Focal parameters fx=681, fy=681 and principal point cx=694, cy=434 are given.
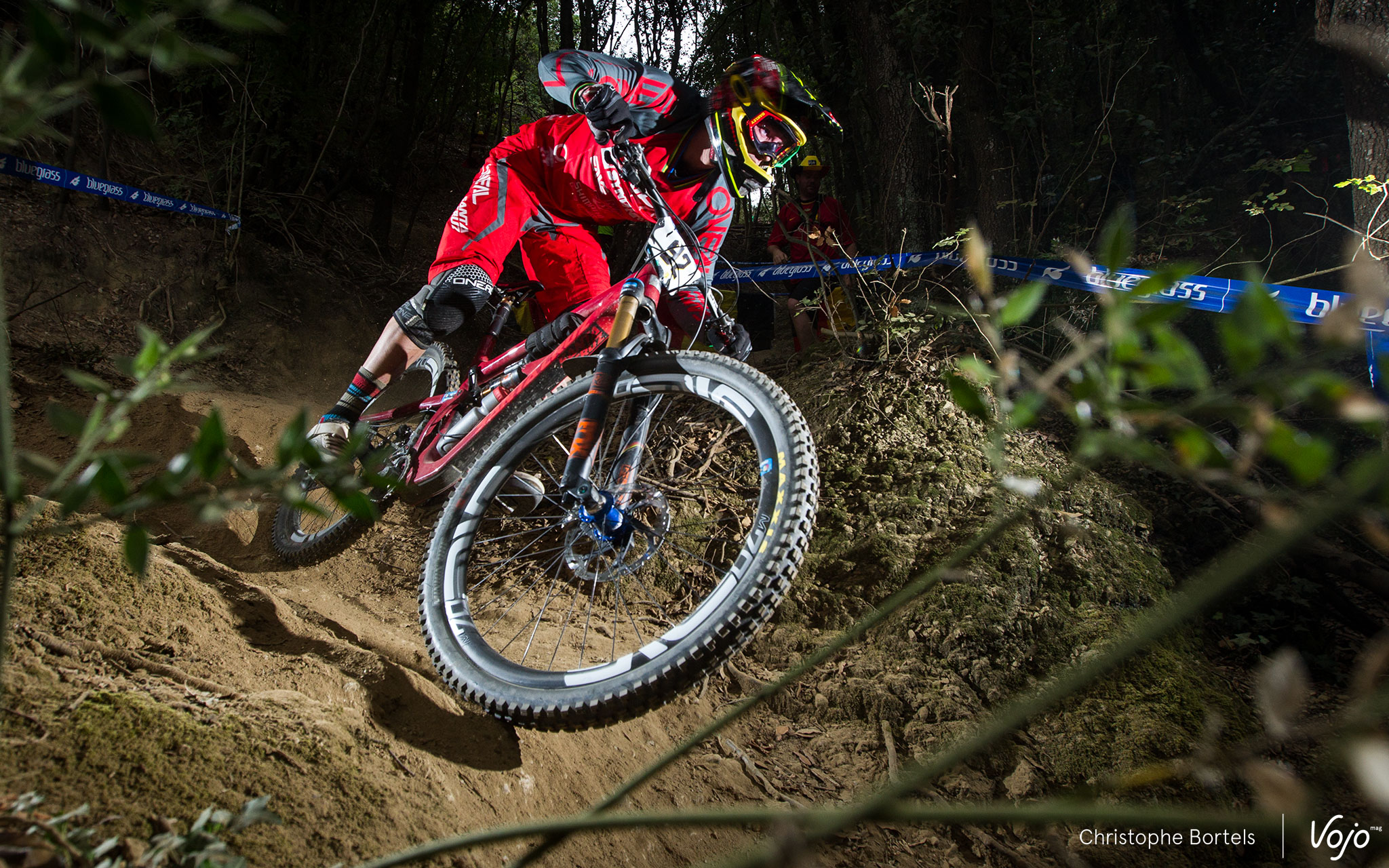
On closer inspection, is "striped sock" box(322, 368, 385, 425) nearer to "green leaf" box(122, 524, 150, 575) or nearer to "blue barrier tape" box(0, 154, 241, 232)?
"blue barrier tape" box(0, 154, 241, 232)

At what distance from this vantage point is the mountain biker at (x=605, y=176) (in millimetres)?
2834

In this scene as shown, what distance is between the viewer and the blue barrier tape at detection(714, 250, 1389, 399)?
3.03m

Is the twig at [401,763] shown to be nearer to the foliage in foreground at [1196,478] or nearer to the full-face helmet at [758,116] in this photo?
the foliage in foreground at [1196,478]

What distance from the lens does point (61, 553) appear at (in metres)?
1.79

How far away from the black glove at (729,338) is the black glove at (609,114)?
82 centimetres

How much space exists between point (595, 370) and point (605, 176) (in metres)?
1.11

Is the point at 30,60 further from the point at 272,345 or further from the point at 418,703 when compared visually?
the point at 272,345

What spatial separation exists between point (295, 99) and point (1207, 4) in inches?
Result: 403

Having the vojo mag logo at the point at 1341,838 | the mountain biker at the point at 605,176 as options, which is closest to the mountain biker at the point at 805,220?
the mountain biker at the point at 605,176

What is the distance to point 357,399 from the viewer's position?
3.30m

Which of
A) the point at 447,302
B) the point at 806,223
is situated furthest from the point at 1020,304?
the point at 806,223

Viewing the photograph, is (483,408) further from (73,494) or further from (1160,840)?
(1160,840)

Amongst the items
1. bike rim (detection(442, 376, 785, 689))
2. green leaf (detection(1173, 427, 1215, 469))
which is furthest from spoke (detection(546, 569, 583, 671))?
green leaf (detection(1173, 427, 1215, 469))

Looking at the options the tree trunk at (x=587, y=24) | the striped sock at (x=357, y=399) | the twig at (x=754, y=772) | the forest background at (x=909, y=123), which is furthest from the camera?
the tree trunk at (x=587, y=24)
